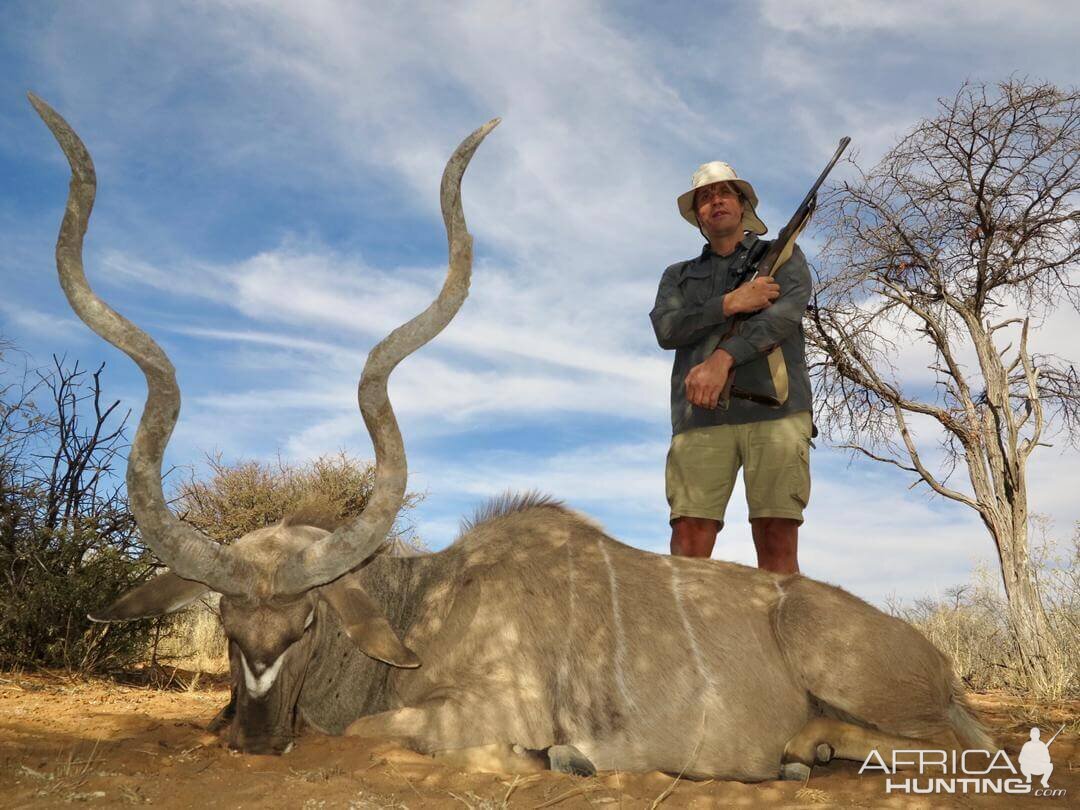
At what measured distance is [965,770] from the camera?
396 centimetres

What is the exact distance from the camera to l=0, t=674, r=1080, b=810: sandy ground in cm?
292

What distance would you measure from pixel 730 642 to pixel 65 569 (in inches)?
201

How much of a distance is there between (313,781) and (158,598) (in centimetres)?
129

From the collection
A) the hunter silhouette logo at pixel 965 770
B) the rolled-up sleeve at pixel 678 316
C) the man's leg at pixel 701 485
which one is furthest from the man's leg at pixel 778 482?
the hunter silhouette logo at pixel 965 770

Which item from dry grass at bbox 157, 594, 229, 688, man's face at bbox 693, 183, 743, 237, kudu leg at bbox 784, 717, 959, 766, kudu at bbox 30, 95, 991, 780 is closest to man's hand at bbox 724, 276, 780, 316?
man's face at bbox 693, 183, 743, 237

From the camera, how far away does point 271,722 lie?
3623 mm

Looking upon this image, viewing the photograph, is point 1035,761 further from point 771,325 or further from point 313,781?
point 313,781

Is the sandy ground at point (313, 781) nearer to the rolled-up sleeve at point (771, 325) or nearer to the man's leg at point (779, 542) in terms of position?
the man's leg at point (779, 542)

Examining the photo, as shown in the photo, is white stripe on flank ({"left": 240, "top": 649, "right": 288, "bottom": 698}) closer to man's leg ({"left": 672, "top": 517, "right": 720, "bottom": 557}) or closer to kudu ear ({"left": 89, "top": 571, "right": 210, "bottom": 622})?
Answer: kudu ear ({"left": 89, "top": 571, "right": 210, "bottom": 622})

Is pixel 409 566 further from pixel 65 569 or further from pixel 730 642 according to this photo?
pixel 65 569

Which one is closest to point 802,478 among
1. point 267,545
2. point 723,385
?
point 723,385

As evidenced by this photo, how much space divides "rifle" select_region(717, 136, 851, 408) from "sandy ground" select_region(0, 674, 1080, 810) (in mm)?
1992

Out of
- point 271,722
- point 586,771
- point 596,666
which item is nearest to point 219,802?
point 271,722

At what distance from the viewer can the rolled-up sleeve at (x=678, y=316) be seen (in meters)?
5.33
